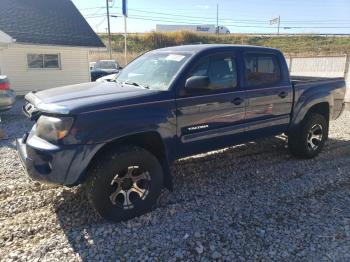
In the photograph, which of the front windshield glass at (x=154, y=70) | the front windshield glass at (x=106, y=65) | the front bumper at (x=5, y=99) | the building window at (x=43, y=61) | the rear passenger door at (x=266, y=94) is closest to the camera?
the front windshield glass at (x=154, y=70)

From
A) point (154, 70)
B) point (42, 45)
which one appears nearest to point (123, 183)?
point (154, 70)

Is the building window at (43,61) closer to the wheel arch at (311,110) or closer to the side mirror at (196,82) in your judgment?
the wheel arch at (311,110)

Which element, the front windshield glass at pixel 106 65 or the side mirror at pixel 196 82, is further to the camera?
the front windshield glass at pixel 106 65

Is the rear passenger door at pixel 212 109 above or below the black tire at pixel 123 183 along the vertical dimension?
above

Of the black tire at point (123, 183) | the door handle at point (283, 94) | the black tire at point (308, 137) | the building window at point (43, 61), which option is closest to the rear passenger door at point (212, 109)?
the black tire at point (123, 183)

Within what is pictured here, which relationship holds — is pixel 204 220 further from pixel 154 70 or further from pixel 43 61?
pixel 43 61

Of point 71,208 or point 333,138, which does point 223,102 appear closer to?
point 71,208

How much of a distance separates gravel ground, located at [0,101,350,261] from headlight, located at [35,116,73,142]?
3.27 ft

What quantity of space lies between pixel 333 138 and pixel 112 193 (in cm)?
558

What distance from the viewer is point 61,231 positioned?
3520 millimetres

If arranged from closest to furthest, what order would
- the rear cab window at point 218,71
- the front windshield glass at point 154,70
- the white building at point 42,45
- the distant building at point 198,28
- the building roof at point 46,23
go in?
1. the front windshield glass at point 154,70
2. the rear cab window at point 218,71
3. the white building at point 42,45
4. the building roof at point 46,23
5. the distant building at point 198,28

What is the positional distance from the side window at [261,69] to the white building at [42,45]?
12132 mm

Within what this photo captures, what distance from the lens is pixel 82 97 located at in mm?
3627

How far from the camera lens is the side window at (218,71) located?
4.25 m
